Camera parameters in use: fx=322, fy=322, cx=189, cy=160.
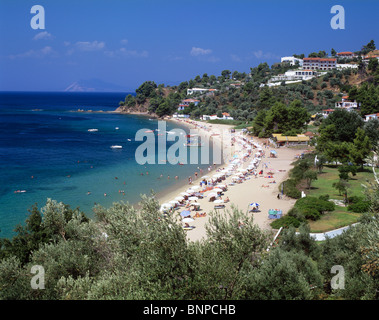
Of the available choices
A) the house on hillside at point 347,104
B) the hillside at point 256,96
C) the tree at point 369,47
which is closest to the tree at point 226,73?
the hillside at point 256,96

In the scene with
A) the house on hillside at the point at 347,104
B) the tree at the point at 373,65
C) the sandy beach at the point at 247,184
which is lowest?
the sandy beach at the point at 247,184

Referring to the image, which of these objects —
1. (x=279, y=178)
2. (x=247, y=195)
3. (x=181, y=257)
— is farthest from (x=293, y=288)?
(x=279, y=178)

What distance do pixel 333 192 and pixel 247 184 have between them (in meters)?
7.95

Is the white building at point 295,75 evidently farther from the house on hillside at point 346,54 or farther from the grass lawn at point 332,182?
the grass lawn at point 332,182

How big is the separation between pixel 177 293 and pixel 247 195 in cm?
2006

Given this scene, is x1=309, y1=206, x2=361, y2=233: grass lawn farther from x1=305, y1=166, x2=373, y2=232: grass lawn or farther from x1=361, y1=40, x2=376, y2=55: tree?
x1=361, y1=40, x2=376, y2=55: tree

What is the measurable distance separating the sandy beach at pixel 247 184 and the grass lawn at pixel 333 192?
8.85 feet

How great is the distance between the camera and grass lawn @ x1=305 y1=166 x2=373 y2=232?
18.3 meters

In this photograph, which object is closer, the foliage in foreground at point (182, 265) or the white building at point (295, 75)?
the foliage in foreground at point (182, 265)

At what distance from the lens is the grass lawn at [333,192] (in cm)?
1826

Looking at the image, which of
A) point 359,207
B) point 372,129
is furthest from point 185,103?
point 359,207

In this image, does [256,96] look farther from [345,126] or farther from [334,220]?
[334,220]

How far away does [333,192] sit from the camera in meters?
24.9

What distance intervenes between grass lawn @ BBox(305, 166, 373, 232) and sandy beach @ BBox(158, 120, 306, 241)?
106 inches
